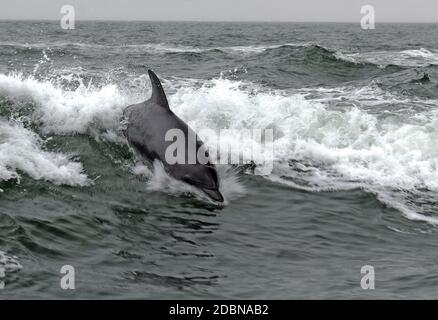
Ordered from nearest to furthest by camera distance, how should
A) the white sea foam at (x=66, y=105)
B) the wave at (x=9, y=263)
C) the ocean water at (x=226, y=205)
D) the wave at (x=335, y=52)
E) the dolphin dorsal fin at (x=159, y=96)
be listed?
the wave at (x=9, y=263) → the ocean water at (x=226, y=205) → the dolphin dorsal fin at (x=159, y=96) → the white sea foam at (x=66, y=105) → the wave at (x=335, y=52)

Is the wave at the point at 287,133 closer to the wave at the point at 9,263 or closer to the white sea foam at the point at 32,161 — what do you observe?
the white sea foam at the point at 32,161

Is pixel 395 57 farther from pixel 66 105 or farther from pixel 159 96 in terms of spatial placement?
pixel 159 96

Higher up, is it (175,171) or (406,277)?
(175,171)

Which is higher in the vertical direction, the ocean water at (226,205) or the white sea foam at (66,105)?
the white sea foam at (66,105)

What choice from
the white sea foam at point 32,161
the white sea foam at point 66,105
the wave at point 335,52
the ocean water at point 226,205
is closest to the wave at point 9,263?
the ocean water at point 226,205

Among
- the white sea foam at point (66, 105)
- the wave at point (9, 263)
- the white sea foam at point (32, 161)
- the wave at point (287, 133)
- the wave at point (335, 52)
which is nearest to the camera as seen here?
the wave at point (9, 263)

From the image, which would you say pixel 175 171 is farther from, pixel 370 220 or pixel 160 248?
pixel 370 220

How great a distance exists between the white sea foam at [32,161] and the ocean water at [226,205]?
1.2 inches

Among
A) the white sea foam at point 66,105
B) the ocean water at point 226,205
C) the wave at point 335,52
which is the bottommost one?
the ocean water at point 226,205

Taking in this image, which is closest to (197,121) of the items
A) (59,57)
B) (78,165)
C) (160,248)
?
(78,165)

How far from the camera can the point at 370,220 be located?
8594 mm

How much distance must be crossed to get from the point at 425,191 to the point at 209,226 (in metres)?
3.99

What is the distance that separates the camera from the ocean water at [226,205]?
20.7 ft
